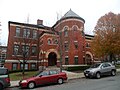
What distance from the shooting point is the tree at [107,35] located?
29.1 meters

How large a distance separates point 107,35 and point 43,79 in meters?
17.6

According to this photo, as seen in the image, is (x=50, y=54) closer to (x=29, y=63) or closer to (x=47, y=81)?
(x=29, y=63)

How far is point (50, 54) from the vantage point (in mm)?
36406

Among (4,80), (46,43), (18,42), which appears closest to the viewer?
(4,80)

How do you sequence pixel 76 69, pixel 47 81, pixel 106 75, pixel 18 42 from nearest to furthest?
1. pixel 47 81
2. pixel 106 75
3. pixel 76 69
4. pixel 18 42

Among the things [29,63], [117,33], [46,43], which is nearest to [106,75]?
[117,33]

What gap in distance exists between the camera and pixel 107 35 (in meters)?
29.6

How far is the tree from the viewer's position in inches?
1147

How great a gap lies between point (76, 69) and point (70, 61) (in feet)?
18.6

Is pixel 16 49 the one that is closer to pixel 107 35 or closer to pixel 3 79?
pixel 107 35

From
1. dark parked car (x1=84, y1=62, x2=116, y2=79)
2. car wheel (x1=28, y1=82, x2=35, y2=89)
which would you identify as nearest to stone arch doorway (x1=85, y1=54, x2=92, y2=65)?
dark parked car (x1=84, y1=62, x2=116, y2=79)

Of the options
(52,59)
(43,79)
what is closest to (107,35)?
(52,59)

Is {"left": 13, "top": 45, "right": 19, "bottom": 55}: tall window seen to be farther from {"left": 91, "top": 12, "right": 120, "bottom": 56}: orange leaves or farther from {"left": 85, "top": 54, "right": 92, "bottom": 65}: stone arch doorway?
{"left": 85, "top": 54, "right": 92, "bottom": 65}: stone arch doorway

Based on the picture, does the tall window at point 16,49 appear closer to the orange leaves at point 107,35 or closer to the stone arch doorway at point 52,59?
the stone arch doorway at point 52,59
